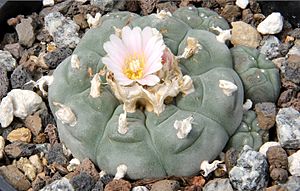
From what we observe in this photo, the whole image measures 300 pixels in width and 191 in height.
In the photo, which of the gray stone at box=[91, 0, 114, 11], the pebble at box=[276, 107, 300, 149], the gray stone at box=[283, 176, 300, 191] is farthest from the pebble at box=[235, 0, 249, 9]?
the gray stone at box=[283, 176, 300, 191]

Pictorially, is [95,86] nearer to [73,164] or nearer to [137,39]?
[137,39]

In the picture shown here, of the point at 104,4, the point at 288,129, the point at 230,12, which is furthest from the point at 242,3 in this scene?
the point at 288,129

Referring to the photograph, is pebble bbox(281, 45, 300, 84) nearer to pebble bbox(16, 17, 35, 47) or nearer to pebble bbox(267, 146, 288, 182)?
pebble bbox(267, 146, 288, 182)

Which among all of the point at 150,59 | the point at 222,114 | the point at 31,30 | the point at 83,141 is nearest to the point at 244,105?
the point at 222,114

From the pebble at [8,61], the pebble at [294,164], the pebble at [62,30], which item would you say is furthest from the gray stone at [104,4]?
the pebble at [294,164]

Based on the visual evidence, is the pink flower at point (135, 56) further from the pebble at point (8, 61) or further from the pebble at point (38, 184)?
the pebble at point (8, 61)

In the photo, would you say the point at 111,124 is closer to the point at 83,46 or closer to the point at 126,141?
the point at 126,141
